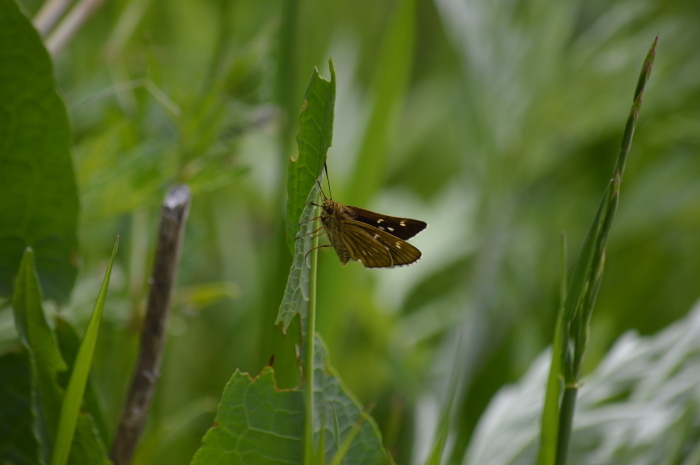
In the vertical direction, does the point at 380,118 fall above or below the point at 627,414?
above

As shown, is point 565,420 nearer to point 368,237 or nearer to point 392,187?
point 368,237

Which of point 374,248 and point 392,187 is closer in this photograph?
point 374,248

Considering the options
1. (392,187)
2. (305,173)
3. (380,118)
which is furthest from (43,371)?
(392,187)

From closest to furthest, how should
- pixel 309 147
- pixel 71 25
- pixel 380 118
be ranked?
pixel 309 147 → pixel 71 25 → pixel 380 118

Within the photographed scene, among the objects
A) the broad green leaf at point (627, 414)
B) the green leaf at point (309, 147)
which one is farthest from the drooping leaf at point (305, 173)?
the broad green leaf at point (627, 414)

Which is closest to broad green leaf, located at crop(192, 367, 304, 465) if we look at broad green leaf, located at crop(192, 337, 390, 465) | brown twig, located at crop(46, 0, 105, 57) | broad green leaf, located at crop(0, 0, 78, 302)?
broad green leaf, located at crop(192, 337, 390, 465)

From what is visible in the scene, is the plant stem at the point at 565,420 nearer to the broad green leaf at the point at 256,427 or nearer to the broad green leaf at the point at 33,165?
the broad green leaf at the point at 256,427
